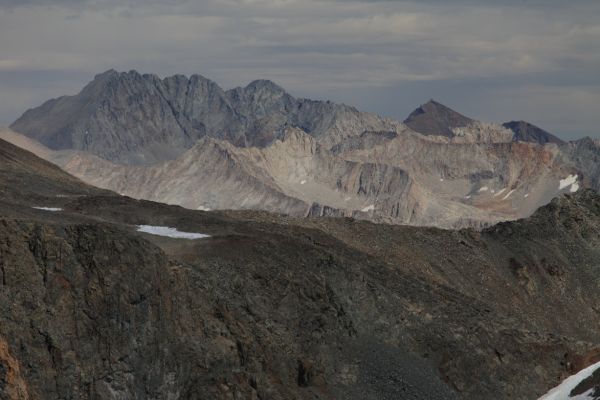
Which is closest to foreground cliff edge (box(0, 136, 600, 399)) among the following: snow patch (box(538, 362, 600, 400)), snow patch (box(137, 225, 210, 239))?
snow patch (box(137, 225, 210, 239))

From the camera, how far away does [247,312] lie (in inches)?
2199

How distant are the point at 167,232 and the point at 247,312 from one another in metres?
12.0

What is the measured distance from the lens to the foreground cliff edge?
4675 cm

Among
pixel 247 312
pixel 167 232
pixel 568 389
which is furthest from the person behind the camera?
pixel 167 232

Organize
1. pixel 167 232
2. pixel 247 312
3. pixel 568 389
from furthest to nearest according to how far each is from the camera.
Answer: pixel 167 232 → pixel 247 312 → pixel 568 389

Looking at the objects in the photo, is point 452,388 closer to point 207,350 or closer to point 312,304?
point 312,304

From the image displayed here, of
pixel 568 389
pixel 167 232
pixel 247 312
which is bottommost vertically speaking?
pixel 568 389

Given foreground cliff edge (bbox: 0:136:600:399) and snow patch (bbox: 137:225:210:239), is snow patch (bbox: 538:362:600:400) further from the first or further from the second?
snow patch (bbox: 137:225:210:239)

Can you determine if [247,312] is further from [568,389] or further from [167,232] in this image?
[568,389]

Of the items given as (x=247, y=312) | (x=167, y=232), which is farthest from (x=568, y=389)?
(x=167, y=232)

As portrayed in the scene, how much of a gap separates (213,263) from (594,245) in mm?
50671

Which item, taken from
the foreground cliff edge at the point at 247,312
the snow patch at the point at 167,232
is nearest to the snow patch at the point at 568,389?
the foreground cliff edge at the point at 247,312

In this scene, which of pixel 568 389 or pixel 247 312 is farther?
→ pixel 247 312

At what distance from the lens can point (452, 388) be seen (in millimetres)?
59844
